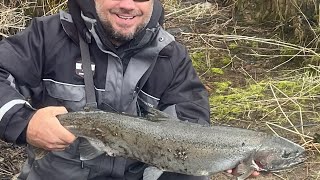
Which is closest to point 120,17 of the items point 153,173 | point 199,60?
point 153,173

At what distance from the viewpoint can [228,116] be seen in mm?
5191

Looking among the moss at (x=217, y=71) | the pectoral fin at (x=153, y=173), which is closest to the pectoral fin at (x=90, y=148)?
the pectoral fin at (x=153, y=173)

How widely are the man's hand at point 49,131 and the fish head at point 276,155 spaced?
929mm

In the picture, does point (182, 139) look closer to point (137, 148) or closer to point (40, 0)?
point (137, 148)

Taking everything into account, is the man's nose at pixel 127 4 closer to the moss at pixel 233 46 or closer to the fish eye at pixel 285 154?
the fish eye at pixel 285 154

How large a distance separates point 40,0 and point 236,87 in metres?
2.12

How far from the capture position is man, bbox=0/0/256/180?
3.46m

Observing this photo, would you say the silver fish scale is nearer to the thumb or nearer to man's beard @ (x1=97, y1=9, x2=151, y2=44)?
the thumb

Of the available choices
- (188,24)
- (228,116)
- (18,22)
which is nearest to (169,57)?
(228,116)

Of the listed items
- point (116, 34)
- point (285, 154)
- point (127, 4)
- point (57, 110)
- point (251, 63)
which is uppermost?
point (127, 4)

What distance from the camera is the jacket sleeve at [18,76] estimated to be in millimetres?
3285

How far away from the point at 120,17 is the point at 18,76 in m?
0.62

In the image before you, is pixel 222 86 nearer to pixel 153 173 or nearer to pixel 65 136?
pixel 153 173

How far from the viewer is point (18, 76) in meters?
3.39
